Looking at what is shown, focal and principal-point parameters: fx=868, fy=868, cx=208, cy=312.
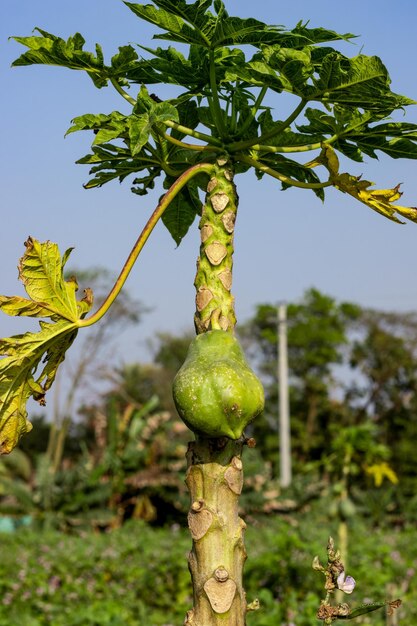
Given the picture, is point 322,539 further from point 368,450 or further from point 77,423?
point 77,423

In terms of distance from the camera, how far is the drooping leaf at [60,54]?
1.92 m

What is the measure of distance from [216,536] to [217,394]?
0.31 m

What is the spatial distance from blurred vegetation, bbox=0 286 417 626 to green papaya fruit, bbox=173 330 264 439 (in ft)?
2.49

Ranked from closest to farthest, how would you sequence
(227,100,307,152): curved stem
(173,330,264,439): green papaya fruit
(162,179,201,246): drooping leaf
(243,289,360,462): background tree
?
(173,330,264,439): green papaya fruit → (227,100,307,152): curved stem → (162,179,201,246): drooping leaf → (243,289,360,462): background tree

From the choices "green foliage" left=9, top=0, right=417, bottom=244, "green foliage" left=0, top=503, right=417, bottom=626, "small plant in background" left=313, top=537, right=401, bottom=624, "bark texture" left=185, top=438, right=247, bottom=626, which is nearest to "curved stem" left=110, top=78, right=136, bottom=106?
"green foliage" left=9, top=0, right=417, bottom=244

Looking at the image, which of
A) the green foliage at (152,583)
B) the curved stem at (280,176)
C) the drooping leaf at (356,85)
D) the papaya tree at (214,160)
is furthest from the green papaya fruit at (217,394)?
the green foliage at (152,583)

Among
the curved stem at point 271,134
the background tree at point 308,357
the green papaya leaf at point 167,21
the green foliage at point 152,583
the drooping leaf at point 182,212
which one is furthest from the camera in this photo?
the background tree at point 308,357

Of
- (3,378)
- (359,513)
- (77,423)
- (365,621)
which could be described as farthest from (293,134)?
(77,423)

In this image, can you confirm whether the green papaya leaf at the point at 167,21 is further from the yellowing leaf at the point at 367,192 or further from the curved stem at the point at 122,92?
the yellowing leaf at the point at 367,192

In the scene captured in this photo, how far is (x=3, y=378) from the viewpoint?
1.83 m

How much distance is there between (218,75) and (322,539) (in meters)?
7.57

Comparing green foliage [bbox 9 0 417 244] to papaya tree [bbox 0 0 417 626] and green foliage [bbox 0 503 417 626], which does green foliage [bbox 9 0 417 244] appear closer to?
papaya tree [bbox 0 0 417 626]

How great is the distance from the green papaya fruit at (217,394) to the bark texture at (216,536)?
7 centimetres

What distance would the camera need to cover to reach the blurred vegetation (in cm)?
677
